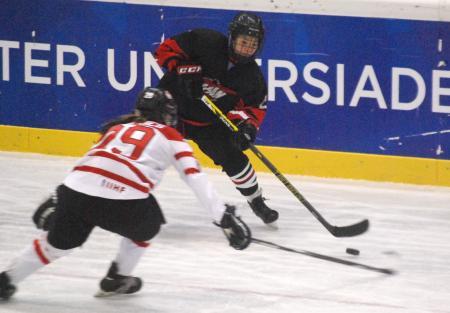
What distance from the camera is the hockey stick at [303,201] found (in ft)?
19.1

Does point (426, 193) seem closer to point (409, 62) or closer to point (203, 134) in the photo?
point (409, 62)

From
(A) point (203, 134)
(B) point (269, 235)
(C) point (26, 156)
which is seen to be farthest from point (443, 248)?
(C) point (26, 156)

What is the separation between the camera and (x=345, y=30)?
22.5 feet

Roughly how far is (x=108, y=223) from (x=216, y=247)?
123cm

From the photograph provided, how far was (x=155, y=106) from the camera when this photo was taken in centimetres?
475

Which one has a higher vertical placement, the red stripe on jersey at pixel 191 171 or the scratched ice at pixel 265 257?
the red stripe on jersey at pixel 191 171

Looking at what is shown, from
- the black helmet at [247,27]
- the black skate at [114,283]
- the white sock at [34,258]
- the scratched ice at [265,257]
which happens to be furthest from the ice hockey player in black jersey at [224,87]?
the white sock at [34,258]

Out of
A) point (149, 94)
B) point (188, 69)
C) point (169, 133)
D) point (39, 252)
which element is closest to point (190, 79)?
point (188, 69)

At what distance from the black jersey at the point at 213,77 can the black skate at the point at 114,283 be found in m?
1.30

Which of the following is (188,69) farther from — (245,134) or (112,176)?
(112,176)

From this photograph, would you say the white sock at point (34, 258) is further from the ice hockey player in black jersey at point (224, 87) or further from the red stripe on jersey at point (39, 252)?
the ice hockey player in black jersey at point (224, 87)

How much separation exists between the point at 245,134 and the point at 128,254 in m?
1.24

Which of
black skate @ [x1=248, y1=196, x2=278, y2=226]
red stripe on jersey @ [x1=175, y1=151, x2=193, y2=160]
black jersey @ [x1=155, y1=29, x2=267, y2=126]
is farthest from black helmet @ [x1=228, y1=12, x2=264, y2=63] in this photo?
red stripe on jersey @ [x1=175, y1=151, x2=193, y2=160]

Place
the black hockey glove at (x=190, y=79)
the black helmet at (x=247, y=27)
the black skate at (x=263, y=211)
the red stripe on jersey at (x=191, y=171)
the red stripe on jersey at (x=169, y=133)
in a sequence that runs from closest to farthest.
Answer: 1. the red stripe on jersey at (x=191, y=171)
2. the red stripe on jersey at (x=169, y=133)
3. the black helmet at (x=247, y=27)
4. the black hockey glove at (x=190, y=79)
5. the black skate at (x=263, y=211)
